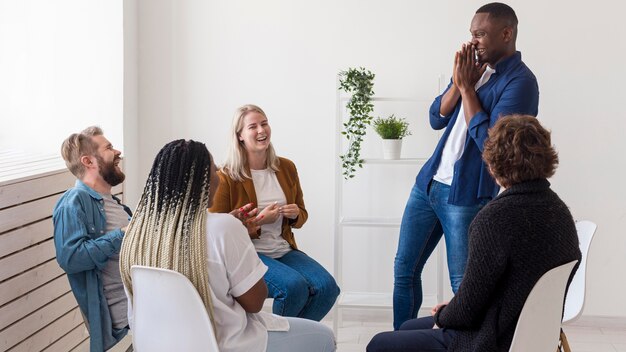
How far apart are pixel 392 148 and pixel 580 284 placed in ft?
4.22

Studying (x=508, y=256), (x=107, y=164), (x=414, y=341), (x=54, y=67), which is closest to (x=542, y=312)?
(x=508, y=256)

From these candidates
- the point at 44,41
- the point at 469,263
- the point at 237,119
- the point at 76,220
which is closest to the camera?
the point at 469,263

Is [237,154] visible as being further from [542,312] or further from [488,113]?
[542,312]

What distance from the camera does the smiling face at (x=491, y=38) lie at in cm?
312

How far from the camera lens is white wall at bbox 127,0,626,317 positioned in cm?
428

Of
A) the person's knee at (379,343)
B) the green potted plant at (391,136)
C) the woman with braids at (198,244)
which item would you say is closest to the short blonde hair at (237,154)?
the green potted plant at (391,136)

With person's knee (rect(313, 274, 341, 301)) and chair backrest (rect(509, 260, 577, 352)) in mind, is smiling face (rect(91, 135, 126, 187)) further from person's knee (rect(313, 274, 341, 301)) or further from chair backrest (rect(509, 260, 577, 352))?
chair backrest (rect(509, 260, 577, 352))

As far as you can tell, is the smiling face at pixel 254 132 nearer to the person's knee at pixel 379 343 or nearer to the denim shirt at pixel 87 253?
the denim shirt at pixel 87 253

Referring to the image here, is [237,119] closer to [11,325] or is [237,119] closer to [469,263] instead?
[11,325]

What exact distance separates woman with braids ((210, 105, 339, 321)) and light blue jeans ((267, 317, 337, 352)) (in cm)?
68

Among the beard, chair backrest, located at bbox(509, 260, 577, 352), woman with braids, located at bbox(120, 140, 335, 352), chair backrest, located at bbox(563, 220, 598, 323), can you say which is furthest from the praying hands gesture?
the beard

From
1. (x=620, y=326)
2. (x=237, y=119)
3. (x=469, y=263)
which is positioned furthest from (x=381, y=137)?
(x=469, y=263)

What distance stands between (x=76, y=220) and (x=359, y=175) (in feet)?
6.41

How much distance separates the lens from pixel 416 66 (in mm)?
4375
